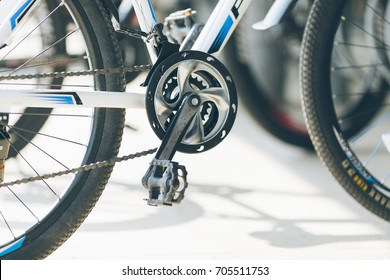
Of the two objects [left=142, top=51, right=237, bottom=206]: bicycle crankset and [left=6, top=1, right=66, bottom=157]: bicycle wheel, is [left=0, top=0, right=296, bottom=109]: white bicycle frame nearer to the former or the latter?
[left=142, top=51, right=237, bottom=206]: bicycle crankset

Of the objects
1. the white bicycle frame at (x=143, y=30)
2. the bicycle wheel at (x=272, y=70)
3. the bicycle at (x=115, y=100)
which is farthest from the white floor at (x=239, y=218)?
the white bicycle frame at (x=143, y=30)

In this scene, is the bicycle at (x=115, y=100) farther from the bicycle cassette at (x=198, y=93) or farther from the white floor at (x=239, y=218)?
the white floor at (x=239, y=218)

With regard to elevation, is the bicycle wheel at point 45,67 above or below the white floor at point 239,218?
above

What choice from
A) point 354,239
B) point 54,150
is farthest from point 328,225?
point 54,150

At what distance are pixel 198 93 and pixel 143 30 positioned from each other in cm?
24

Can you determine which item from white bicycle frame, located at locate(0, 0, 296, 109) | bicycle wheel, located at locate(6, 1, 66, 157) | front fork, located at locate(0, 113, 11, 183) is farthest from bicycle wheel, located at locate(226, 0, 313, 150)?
front fork, located at locate(0, 113, 11, 183)

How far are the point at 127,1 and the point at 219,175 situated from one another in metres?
0.80

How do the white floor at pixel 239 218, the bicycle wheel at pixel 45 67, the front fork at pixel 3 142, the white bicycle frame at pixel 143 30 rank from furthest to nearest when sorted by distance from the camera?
the bicycle wheel at pixel 45 67 → the white floor at pixel 239 218 → the front fork at pixel 3 142 → the white bicycle frame at pixel 143 30

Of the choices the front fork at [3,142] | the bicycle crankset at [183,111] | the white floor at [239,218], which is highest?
the bicycle crankset at [183,111]

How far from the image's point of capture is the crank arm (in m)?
2.73

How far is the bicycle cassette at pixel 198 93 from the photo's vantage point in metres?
2.77

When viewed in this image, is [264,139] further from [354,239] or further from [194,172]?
[354,239]

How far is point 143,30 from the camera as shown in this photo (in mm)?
2828

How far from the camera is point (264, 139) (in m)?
4.61
